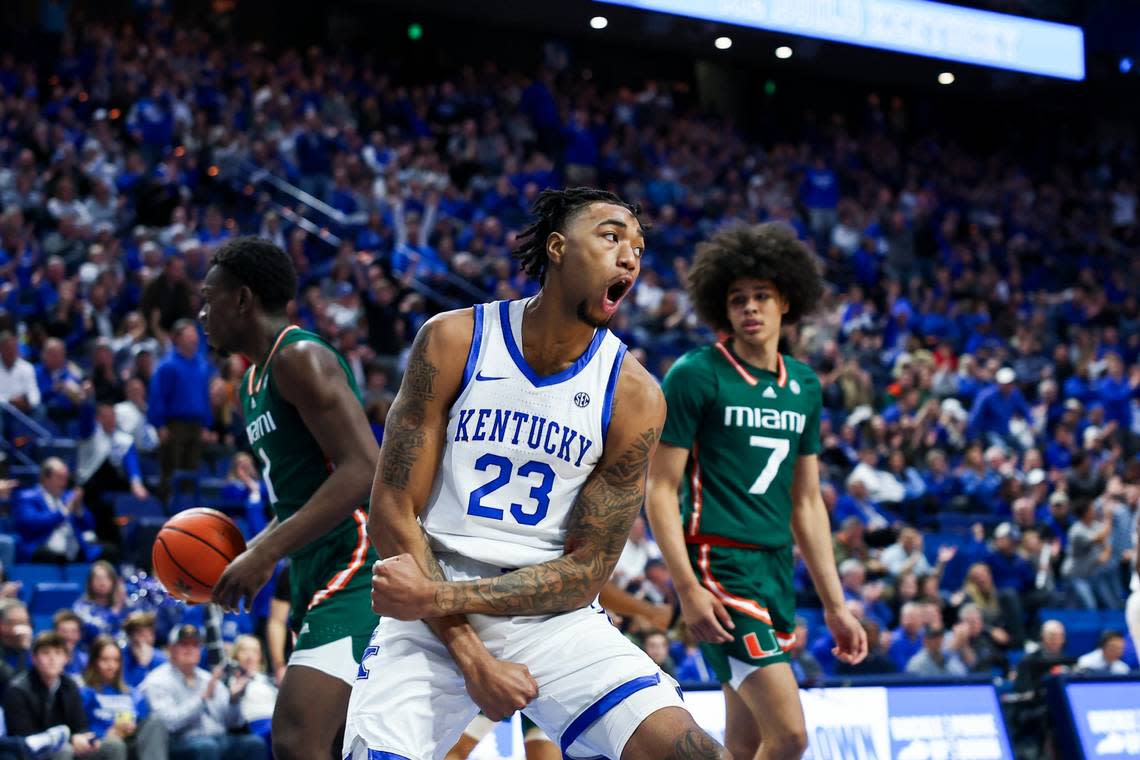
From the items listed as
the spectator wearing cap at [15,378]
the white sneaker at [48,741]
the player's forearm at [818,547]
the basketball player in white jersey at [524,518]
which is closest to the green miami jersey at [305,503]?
the basketball player in white jersey at [524,518]

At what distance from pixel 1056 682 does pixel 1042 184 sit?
63.9 ft

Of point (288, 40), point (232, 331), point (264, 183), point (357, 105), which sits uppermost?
point (288, 40)

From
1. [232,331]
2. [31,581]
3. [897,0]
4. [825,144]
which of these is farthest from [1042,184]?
[232,331]

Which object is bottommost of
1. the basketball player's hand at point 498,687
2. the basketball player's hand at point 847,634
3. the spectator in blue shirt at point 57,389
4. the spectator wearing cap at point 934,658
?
the spectator wearing cap at point 934,658

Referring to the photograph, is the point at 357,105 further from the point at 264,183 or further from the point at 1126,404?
the point at 1126,404

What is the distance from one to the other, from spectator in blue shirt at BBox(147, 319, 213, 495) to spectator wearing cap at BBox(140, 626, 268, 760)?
119 inches

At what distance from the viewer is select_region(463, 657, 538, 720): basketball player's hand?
3.33 metres

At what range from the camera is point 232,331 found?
4551mm

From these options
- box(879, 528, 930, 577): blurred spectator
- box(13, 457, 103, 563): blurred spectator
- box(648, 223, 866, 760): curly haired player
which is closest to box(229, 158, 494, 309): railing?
box(879, 528, 930, 577): blurred spectator

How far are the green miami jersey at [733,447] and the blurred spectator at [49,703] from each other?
407 centimetres

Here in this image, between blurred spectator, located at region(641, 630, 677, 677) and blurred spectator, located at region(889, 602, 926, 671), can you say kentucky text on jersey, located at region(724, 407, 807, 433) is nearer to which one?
blurred spectator, located at region(641, 630, 677, 677)

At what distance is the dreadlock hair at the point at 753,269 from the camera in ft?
18.0

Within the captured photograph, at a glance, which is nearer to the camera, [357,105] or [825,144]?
[357,105]

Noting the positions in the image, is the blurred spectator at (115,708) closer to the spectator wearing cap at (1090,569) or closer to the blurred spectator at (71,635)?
the blurred spectator at (71,635)
